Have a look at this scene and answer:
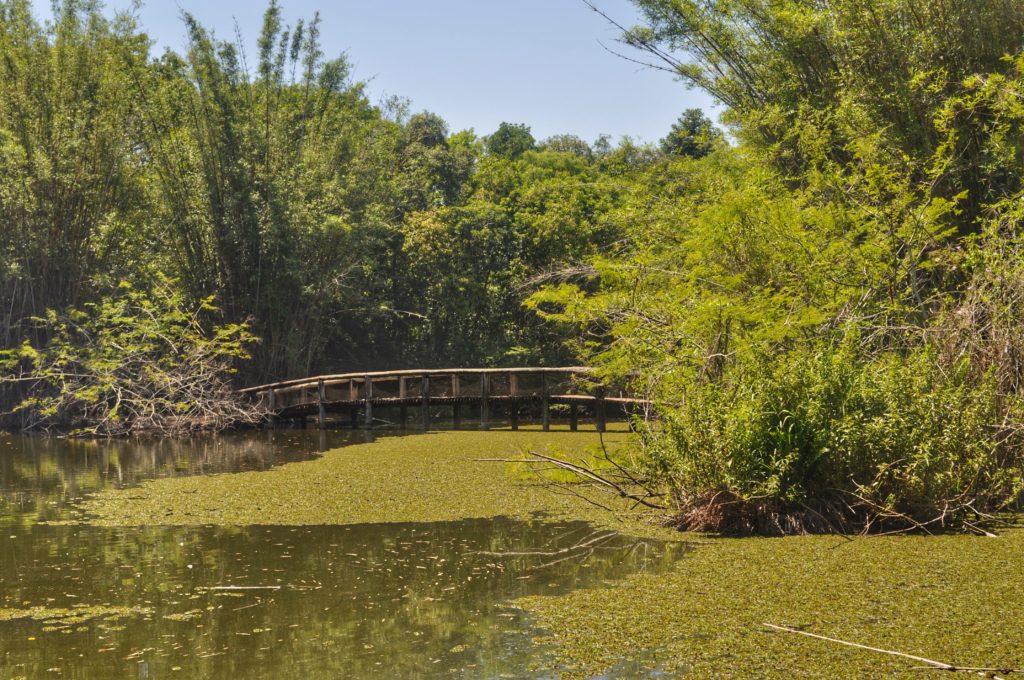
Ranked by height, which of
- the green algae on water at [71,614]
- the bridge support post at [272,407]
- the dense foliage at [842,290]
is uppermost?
the dense foliage at [842,290]

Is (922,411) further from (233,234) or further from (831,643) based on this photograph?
(233,234)

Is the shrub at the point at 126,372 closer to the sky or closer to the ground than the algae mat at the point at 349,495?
closer to the sky

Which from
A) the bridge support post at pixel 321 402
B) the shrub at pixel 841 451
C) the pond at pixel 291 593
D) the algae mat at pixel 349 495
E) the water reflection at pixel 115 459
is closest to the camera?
the pond at pixel 291 593

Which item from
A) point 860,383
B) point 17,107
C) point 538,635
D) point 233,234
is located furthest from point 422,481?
point 17,107

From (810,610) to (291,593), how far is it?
3156 millimetres

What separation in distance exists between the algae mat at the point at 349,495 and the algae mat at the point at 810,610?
237 cm

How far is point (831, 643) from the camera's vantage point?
5211 mm

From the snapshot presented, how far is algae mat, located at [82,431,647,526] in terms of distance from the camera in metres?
9.60

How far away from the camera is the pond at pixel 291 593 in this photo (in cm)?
520

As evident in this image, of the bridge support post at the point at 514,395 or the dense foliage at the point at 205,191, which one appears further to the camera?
the dense foliage at the point at 205,191

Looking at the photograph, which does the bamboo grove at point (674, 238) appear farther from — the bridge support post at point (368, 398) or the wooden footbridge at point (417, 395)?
the bridge support post at point (368, 398)

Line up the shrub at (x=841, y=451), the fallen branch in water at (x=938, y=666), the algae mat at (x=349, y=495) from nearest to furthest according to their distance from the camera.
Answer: the fallen branch in water at (x=938, y=666) → the shrub at (x=841, y=451) → the algae mat at (x=349, y=495)

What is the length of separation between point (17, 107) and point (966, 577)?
1987cm

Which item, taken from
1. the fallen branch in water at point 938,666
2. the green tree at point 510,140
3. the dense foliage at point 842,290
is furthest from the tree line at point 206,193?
the green tree at point 510,140
